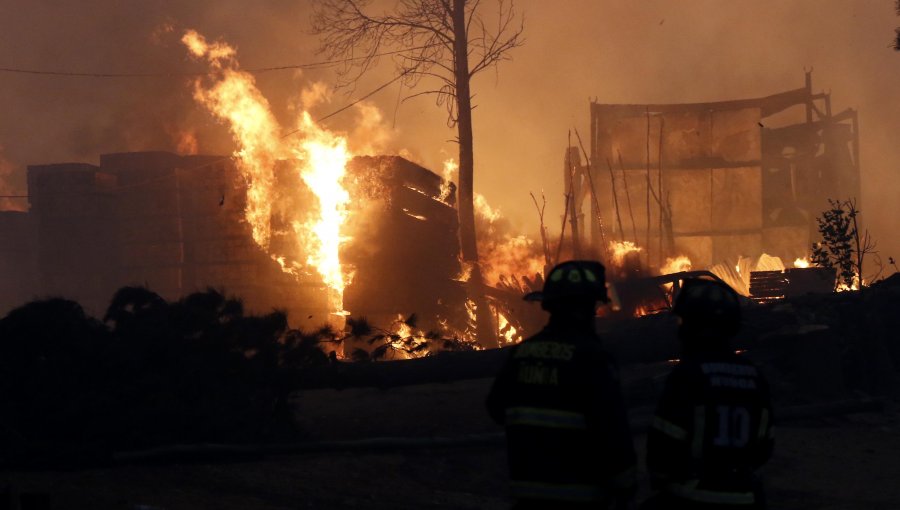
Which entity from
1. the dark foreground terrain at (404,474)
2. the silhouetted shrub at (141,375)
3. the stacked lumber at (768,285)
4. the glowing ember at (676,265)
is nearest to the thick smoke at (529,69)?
the glowing ember at (676,265)

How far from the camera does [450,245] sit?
1833cm

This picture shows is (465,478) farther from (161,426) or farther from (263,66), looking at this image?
(263,66)

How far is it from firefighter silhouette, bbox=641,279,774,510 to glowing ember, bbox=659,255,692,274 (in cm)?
2255

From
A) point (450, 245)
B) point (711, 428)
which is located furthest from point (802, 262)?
point (711, 428)

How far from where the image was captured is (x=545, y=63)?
117ft

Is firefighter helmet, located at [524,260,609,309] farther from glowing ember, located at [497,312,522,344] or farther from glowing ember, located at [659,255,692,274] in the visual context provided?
glowing ember, located at [659,255,692,274]

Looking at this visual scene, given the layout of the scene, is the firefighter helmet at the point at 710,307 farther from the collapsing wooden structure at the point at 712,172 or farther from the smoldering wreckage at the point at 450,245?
the collapsing wooden structure at the point at 712,172

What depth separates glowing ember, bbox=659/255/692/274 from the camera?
25.6m

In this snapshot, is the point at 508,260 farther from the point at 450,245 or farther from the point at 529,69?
the point at 529,69

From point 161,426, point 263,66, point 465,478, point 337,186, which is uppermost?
point 263,66

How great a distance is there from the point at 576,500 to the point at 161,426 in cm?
594

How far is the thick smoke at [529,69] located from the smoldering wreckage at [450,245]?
505cm

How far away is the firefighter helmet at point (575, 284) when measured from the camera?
3418 millimetres

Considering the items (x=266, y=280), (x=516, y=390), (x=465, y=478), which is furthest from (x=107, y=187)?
(x=516, y=390)
